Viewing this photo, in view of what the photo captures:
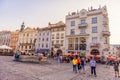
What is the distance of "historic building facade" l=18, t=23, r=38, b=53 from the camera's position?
176ft

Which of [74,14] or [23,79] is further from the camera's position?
[74,14]

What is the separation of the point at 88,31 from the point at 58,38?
1229cm

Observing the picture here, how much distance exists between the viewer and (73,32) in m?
41.8

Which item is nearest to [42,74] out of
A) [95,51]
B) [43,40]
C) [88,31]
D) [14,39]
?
[95,51]

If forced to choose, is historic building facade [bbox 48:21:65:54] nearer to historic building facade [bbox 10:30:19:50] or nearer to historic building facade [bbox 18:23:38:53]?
historic building facade [bbox 18:23:38:53]

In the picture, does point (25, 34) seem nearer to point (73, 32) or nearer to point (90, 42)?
point (73, 32)

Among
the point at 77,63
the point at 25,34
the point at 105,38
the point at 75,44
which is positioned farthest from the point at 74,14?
the point at 77,63

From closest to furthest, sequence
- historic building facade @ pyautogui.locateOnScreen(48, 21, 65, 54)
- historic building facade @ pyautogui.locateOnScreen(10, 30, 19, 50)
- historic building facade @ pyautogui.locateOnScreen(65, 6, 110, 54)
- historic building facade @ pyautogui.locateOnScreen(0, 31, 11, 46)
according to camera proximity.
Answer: historic building facade @ pyautogui.locateOnScreen(65, 6, 110, 54), historic building facade @ pyautogui.locateOnScreen(48, 21, 65, 54), historic building facade @ pyautogui.locateOnScreen(10, 30, 19, 50), historic building facade @ pyautogui.locateOnScreen(0, 31, 11, 46)

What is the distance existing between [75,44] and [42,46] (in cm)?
1656

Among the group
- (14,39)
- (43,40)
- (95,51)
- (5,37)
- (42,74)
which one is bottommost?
(42,74)

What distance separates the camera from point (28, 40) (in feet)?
183

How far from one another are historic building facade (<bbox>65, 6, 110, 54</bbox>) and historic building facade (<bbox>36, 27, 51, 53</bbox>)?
9.25 meters

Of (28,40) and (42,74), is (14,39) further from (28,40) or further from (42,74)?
(42,74)

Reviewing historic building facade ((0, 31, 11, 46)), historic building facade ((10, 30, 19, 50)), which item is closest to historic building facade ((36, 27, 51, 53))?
historic building facade ((10, 30, 19, 50))
